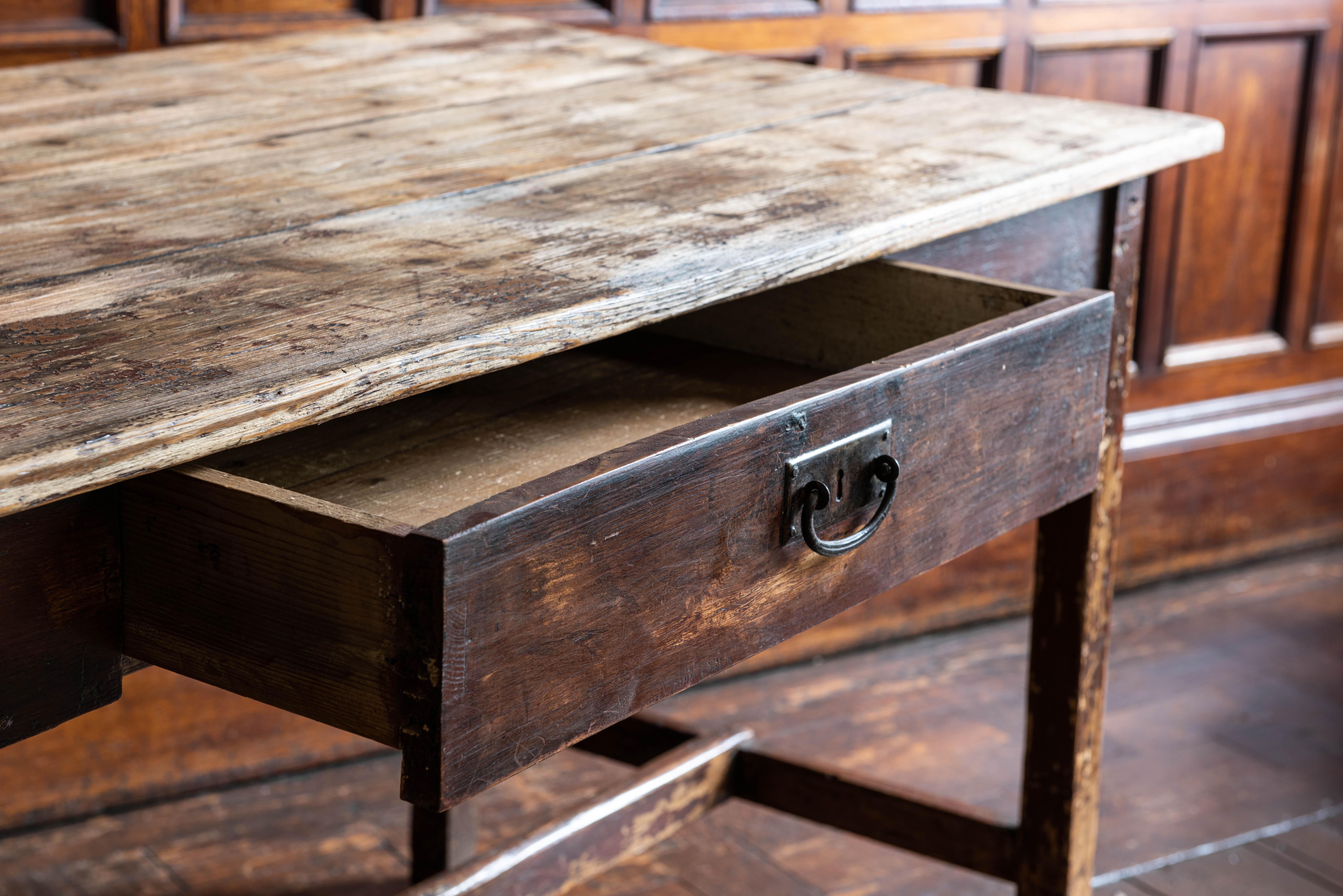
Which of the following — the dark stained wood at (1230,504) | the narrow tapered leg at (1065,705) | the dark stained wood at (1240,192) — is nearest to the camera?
the narrow tapered leg at (1065,705)

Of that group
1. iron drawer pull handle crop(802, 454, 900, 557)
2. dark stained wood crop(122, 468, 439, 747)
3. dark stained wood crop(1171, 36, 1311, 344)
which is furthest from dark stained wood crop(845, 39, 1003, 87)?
dark stained wood crop(122, 468, 439, 747)

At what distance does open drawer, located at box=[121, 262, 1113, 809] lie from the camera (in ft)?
2.08

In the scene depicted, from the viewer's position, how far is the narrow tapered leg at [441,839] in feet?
5.10

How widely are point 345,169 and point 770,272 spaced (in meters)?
0.35

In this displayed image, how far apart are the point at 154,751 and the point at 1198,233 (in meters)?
1.83

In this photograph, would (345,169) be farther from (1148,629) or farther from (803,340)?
(1148,629)

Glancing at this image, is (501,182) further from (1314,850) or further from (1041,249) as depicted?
(1314,850)

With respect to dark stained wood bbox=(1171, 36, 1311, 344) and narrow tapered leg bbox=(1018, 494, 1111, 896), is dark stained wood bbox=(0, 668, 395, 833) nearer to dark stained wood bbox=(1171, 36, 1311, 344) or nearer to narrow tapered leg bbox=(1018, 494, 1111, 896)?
narrow tapered leg bbox=(1018, 494, 1111, 896)

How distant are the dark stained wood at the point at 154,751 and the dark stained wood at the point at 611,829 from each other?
544 mm

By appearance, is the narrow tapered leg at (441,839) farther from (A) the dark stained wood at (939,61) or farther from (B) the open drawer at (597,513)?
(A) the dark stained wood at (939,61)

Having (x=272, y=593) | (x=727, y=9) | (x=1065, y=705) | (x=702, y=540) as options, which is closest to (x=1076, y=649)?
(x=1065, y=705)

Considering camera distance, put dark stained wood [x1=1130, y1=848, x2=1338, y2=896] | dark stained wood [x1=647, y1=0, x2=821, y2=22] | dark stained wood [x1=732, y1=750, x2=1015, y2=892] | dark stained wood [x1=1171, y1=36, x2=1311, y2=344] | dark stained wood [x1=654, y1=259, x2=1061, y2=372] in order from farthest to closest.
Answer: dark stained wood [x1=1171, y1=36, x2=1311, y2=344] → dark stained wood [x1=647, y1=0, x2=821, y2=22] → dark stained wood [x1=1130, y1=848, x2=1338, y2=896] → dark stained wood [x1=732, y1=750, x2=1015, y2=892] → dark stained wood [x1=654, y1=259, x2=1061, y2=372]

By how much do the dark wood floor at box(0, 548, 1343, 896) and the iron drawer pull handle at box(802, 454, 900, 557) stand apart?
0.67 m

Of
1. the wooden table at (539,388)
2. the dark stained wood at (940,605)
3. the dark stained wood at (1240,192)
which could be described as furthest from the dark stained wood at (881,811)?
the dark stained wood at (1240,192)
